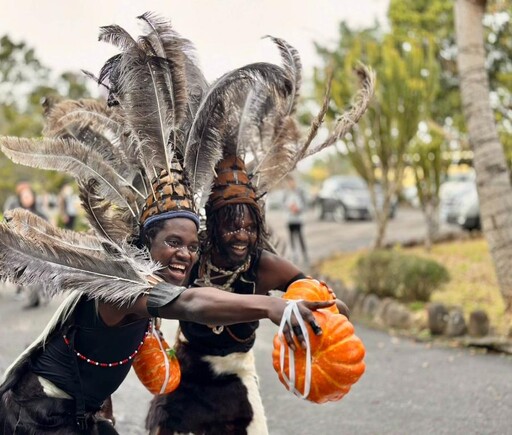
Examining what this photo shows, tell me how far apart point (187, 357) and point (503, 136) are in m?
11.1

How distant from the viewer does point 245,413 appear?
3277 mm

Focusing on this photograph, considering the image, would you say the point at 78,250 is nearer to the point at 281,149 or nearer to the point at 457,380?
the point at 281,149

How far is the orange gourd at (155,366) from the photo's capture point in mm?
3049

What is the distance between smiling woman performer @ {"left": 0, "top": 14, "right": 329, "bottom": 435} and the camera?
2.48 metres

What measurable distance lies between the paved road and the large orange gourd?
112 inches

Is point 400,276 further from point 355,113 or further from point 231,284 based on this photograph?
point 231,284

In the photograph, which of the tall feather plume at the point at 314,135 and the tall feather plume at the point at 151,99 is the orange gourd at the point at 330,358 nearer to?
the tall feather plume at the point at 151,99

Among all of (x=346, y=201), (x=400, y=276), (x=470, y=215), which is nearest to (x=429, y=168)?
(x=470, y=215)

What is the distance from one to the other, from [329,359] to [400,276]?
6885mm

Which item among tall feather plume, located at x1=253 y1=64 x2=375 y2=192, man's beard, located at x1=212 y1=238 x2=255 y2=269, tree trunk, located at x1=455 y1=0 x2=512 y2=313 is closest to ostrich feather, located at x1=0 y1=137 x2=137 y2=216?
man's beard, located at x1=212 y1=238 x2=255 y2=269

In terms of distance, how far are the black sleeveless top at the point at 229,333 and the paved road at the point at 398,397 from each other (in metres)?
1.83

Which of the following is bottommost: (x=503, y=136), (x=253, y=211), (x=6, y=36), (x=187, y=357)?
(x=187, y=357)

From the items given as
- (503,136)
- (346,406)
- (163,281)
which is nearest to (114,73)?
(163,281)

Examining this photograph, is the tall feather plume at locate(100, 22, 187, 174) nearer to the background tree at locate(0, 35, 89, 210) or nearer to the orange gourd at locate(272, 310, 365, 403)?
the orange gourd at locate(272, 310, 365, 403)
